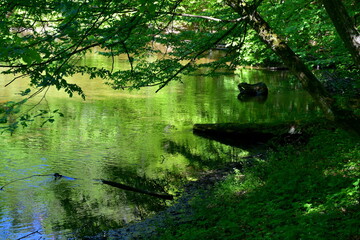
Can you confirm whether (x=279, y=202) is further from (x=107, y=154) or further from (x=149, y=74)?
(x=107, y=154)

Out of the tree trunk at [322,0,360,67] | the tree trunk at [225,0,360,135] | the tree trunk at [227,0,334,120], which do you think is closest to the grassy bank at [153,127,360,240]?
the tree trunk at [225,0,360,135]

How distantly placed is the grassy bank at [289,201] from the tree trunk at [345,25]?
207 centimetres

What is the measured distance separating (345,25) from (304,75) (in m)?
1.02

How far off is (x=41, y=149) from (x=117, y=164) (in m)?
3.06

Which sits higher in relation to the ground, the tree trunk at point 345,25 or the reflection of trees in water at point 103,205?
the tree trunk at point 345,25

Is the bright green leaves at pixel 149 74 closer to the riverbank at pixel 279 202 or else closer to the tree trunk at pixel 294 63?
the riverbank at pixel 279 202

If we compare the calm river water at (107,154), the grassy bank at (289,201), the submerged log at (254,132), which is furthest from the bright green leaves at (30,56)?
the submerged log at (254,132)

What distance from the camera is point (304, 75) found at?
17.7 ft

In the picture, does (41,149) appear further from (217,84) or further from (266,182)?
(217,84)

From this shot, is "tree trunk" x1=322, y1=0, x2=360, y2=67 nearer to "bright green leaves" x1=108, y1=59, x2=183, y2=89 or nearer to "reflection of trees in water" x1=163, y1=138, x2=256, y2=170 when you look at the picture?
"bright green leaves" x1=108, y1=59, x2=183, y2=89

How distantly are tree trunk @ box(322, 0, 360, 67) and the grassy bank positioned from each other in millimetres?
2069

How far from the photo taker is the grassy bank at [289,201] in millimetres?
4969

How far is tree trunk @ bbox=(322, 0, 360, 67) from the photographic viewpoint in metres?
4.51

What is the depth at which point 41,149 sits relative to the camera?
12.8m
